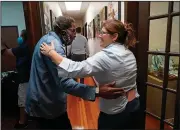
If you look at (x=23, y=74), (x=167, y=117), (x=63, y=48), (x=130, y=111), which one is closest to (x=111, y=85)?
(x=130, y=111)

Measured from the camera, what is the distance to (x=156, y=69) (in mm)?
1371

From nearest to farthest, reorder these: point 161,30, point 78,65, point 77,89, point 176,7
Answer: point 78,65
point 77,89
point 176,7
point 161,30

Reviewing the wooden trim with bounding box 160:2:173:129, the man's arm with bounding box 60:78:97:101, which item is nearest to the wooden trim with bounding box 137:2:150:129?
the wooden trim with bounding box 160:2:173:129

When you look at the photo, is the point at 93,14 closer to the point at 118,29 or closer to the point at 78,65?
the point at 118,29

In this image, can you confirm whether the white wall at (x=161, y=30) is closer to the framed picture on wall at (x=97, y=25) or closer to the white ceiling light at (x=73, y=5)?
the framed picture on wall at (x=97, y=25)

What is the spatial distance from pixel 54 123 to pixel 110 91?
1.44ft

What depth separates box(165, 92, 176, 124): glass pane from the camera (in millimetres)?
1295

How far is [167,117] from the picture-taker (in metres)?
1.38

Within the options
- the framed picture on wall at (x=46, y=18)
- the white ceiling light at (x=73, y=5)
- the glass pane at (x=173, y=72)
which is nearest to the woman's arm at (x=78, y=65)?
the framed picture on wall at (x=46, y=18)

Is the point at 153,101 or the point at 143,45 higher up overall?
the point at 143,45

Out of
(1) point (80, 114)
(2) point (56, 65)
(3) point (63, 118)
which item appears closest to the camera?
(2) point (56, 65)

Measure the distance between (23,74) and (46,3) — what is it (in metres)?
0.46

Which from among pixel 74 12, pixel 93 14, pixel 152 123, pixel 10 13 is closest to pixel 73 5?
pixel 74 12

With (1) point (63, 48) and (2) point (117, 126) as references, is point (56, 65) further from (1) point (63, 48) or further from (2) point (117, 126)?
(2) point (117, 126)
